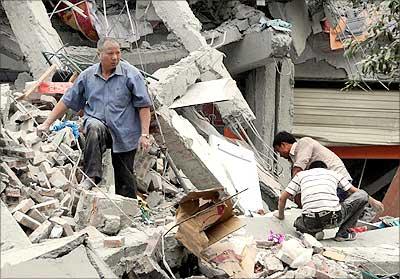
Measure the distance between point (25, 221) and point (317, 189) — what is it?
8.01ft

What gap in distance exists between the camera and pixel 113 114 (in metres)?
6.39

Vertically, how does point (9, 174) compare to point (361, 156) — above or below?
above

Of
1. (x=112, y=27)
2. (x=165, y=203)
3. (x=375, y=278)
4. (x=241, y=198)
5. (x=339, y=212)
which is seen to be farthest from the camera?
(x=112, y=27)

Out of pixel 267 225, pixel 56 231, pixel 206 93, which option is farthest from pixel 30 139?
pixel 206 93

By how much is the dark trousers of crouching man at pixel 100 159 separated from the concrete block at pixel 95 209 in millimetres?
628

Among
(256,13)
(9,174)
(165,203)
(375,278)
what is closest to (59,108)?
(9,174)

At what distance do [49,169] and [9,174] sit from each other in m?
0.68

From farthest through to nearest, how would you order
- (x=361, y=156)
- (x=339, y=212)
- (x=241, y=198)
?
(x=361, y=156)
(x=241, y=198)
(x=339, y=212)

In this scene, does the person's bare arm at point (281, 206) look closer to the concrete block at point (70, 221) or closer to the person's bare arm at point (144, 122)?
the person's bare arm at point (144, 122)

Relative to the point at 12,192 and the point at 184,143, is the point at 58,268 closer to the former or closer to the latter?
the point at 12,192

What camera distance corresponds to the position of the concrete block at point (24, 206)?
5.32 m

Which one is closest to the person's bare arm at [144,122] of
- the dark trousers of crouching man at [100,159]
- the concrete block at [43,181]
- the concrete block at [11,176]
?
the dark trousers of crouching man at [100,159]

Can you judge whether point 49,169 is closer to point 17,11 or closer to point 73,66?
point 73,66

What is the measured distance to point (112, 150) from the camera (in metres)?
6.48
